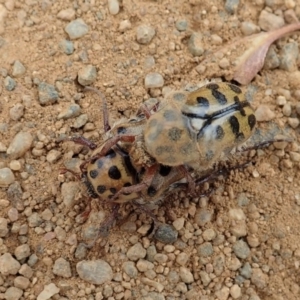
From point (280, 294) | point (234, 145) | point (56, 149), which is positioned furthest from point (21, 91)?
point (280, 294)

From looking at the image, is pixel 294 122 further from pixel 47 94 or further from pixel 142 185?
pixel 47 94

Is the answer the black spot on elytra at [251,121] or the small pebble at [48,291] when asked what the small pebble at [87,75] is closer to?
the black spot on elytra at [251,121]

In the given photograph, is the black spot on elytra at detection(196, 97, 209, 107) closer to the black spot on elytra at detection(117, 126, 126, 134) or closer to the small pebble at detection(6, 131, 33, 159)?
the black spot on elytra at detection(117, 126, 126, 134)

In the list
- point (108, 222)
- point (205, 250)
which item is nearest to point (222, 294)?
point (205, 250)

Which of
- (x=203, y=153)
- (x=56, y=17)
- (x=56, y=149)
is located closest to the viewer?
(x=203, y=153)

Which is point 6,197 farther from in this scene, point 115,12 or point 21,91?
point 115,12

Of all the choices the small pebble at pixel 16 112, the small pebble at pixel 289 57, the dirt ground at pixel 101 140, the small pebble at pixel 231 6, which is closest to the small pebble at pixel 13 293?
the dirt ground at pixel 101 140

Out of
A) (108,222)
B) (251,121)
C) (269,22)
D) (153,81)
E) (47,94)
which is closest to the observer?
(251,121)
